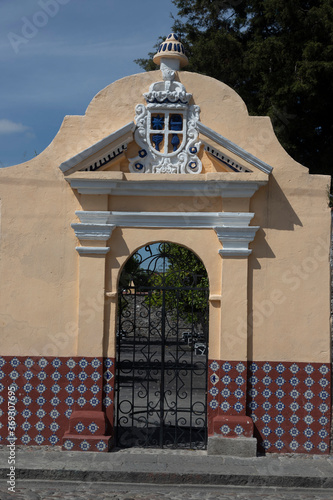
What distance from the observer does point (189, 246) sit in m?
7.81

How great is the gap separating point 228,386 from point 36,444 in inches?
98.2

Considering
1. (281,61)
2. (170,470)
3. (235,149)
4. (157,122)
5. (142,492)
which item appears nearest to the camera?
(142,492)

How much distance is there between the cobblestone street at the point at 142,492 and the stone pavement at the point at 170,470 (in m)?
0.06

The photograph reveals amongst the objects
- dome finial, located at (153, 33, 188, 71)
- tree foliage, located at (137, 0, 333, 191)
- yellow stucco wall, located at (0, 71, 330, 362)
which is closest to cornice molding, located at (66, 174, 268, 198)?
yellow stucco wall, located at (0, 71, 330, 362)

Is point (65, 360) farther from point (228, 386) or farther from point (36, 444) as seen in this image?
point (228, 386)

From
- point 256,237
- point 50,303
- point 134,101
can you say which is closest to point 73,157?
point 134,101

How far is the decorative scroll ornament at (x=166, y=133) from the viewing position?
7.90 meters

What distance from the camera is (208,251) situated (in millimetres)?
7801

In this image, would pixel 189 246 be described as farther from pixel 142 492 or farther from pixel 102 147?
pixel 142 492

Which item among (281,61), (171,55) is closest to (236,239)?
(171,55)

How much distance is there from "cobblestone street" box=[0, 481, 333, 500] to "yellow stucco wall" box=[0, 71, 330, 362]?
1.63 meters

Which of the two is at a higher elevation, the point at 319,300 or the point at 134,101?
the point at 134,101

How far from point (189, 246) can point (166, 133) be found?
1.49 metres

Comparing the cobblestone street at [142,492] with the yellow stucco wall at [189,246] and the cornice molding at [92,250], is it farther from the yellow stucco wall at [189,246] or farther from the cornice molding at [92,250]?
the cornice molding at [92,250]
